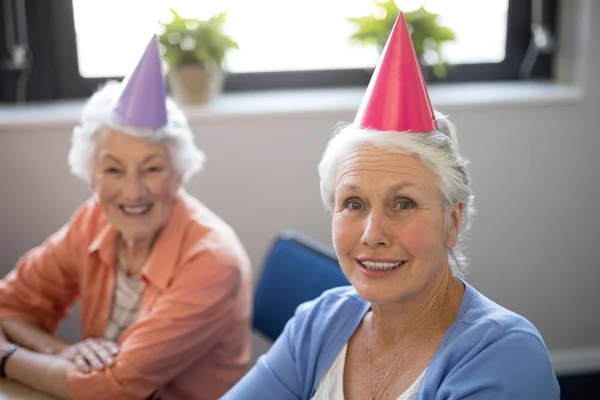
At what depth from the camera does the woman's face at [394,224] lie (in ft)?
4.42

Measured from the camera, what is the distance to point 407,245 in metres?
1.35

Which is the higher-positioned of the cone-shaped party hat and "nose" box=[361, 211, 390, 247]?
the cone-shaped party hat

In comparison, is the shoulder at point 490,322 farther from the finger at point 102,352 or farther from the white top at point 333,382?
the finger at point 102,352

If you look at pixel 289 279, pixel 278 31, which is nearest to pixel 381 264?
pixel 289 279

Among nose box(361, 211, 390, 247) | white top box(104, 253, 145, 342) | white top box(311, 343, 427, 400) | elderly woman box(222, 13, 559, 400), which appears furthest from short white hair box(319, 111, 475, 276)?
white top box(104, 253, 145, 342)

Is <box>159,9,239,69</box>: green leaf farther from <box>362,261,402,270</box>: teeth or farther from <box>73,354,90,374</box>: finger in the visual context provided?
<box>362,261,402,270</box>: teeth

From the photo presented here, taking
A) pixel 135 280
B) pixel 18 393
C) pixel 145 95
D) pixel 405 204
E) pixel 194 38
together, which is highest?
pixel 194 38

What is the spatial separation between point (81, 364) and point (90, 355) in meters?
0.04

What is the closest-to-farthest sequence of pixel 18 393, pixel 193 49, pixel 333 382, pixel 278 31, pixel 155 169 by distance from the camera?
pixel 333 382 < pixel 18 393 < pixel 155 169 < pixel 193 49 < pixel 278 31

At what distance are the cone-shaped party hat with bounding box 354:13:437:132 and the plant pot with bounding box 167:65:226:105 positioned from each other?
1.46 metres

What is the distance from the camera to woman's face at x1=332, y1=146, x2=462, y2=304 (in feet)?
4.42

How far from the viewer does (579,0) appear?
292 centimetres

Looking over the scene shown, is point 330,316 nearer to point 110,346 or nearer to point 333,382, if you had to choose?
point 333,382

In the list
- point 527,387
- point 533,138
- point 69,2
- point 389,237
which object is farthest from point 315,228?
point 527,387
